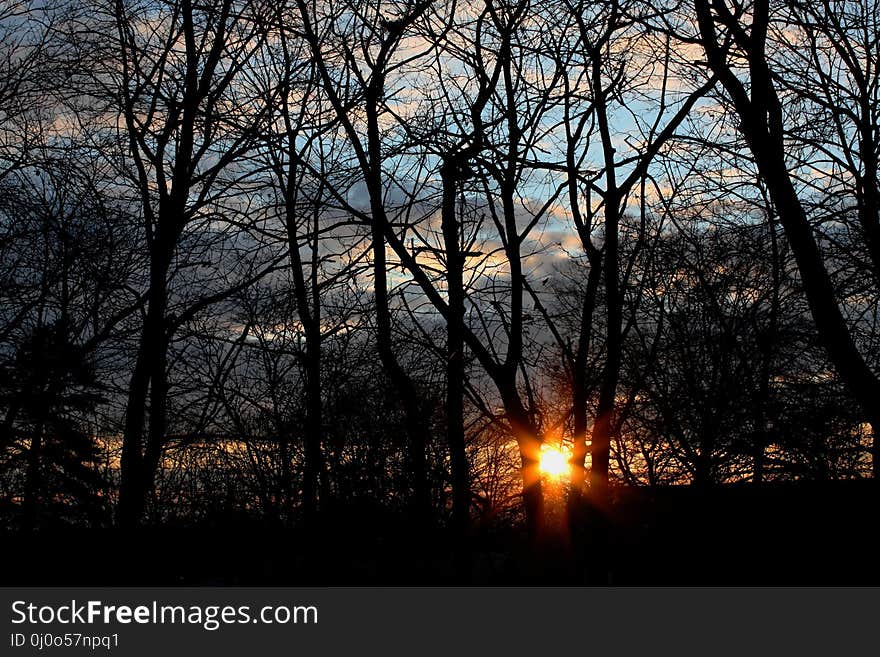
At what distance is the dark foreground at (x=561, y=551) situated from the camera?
23.1ft

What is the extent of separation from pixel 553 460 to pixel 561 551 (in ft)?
5.24

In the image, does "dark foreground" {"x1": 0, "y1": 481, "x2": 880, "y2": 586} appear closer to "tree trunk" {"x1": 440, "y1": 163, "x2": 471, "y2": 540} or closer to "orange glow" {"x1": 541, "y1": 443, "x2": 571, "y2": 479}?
"tree trunk" {"x1": 440, "y1": 163, "x2": 471, "y2": 540}

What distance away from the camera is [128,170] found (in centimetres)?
1338

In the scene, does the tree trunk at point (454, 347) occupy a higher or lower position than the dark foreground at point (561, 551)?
higher

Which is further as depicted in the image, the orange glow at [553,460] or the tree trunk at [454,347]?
the orange glow at [553,460]

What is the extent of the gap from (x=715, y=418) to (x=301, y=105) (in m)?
8.59

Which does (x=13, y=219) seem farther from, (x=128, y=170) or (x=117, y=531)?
(x=117, y=531)

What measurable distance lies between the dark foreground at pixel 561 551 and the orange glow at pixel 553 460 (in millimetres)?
695

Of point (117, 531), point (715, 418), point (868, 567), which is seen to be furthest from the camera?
point (715, 418)

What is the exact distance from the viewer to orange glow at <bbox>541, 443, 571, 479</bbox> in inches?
362

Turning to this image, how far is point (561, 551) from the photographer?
322 inches

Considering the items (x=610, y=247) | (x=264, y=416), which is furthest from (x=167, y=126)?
(x=610, y=247)

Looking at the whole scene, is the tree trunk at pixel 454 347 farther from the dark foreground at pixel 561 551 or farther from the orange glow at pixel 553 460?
the orange glow at pixel 553 460

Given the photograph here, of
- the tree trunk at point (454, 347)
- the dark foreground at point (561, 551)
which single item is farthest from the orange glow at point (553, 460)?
the tree trunk at point (454, 347)
